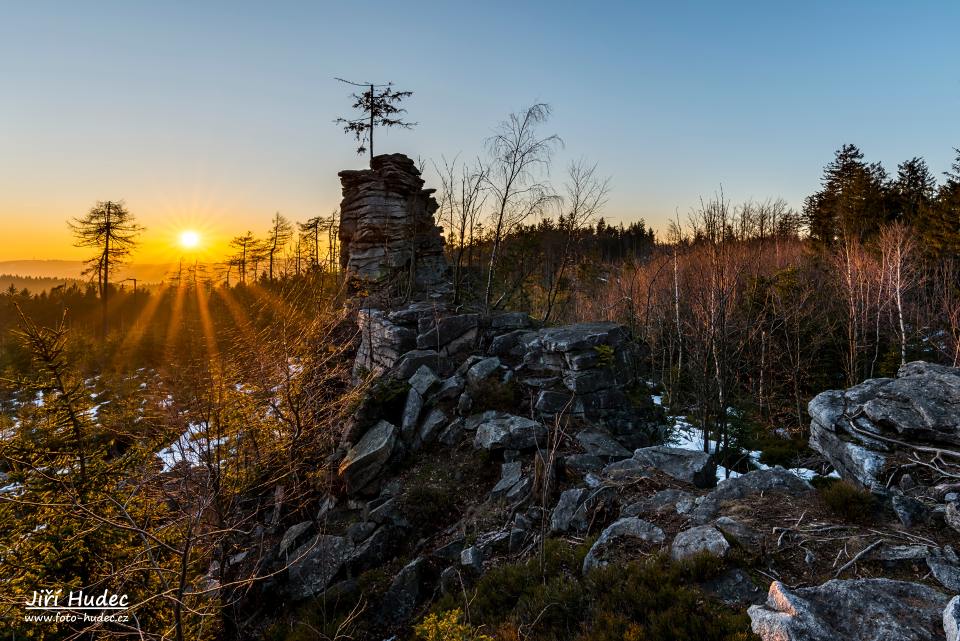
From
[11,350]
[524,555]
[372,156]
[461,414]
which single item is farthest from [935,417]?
[11,350]

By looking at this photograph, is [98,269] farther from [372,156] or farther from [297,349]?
[297,349]

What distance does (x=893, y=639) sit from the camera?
11.7 feet

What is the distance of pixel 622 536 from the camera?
616 cm

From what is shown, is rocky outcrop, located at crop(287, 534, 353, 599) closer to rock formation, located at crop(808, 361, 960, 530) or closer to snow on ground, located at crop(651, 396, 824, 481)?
snow on ground, located at crop(651, 396, 824, 481)

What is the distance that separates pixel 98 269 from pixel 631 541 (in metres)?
42.6

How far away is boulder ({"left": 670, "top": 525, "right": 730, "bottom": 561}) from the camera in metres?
5.11

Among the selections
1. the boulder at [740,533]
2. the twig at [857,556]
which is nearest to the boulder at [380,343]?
the boulder at [740,533]

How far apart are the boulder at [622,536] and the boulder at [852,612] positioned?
1854mm

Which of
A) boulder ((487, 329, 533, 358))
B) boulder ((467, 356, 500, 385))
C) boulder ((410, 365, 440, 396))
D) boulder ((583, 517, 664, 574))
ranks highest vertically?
boulder ((487, 329, 533, 358))

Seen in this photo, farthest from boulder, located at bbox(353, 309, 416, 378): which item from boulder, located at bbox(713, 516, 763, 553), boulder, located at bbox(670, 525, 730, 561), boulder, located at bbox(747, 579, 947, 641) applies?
boulder, located at bbox(747, 579, 947, 641)

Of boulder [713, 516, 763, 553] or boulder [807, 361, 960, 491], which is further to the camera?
→ boulder [807, 361, 960, 491]

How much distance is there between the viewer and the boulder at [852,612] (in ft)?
12.1

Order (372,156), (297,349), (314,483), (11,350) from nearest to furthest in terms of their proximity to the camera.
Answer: (297,349)
(314,483)
(372,156)
(11,350)

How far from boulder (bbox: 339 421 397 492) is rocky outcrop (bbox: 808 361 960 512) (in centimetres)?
950
